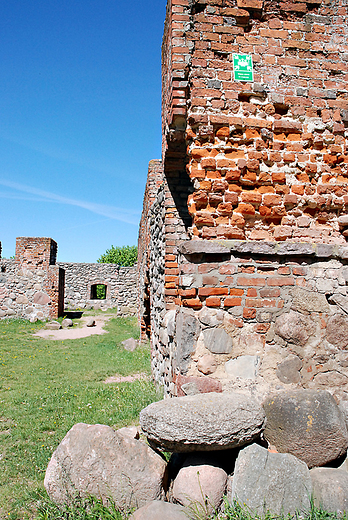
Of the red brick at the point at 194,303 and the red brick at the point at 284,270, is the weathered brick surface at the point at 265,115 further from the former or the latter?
the red brick at the point at 194,303

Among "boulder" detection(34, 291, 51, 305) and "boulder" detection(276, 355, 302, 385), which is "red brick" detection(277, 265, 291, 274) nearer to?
"boulder" detection(276, 355, 302, 385)

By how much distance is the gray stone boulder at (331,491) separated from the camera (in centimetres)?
225

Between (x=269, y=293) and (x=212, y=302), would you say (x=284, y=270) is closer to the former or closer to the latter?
(x=269, y=293)

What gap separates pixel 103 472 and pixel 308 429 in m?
1.54

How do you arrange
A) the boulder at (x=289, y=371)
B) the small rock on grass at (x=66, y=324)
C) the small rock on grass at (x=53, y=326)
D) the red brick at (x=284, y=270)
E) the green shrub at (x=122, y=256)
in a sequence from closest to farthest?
1. the boulder at (x=289, y=371)
2. the red brick at (x=284, y=270)
3. the small rock on grass at (x=53, y=326)
4. the small rock on grass at (x=66, y=324)
5. the green shrub at (x=122, y=256)

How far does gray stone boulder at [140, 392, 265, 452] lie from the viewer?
241 cm

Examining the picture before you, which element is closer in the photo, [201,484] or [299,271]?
[201,484]

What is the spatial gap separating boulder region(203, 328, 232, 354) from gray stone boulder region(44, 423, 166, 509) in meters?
0.97

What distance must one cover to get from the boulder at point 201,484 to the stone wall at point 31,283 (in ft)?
44.6

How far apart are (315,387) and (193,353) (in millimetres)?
1135

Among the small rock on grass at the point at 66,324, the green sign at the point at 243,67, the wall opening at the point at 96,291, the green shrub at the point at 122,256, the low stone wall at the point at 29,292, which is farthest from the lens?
the green shrub at the point at 122,256

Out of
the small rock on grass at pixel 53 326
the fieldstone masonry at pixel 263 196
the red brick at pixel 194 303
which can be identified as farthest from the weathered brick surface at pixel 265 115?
the small rock on grass at pixel 53 326

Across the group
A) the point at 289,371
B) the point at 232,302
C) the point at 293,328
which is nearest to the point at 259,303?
the point at 232,302

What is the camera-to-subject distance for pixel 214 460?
254cm
